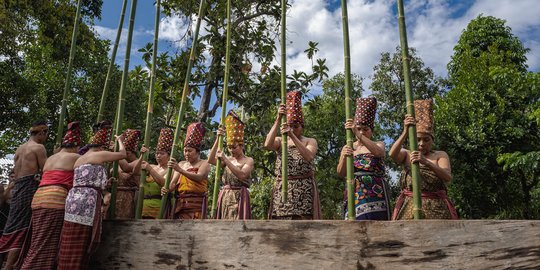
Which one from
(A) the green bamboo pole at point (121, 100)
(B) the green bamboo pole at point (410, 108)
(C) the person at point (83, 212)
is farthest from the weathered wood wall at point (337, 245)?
(A) the green bamboo pole at point (121, 100)

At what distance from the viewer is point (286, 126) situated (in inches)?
125

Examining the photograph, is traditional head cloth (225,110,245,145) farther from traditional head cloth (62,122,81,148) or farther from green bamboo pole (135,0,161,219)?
traditional head cloth (62,122,81,148)

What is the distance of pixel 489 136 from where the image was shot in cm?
1215

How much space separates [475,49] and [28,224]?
1687 cm

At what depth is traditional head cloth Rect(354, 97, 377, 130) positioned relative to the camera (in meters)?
3.44

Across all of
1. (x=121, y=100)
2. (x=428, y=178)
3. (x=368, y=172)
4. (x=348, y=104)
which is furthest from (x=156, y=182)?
(x=428, y=178)

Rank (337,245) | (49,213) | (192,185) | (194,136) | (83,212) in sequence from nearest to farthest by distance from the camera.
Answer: (337,245) < (83,212) < (49,213) < (192,185) < (194,136)

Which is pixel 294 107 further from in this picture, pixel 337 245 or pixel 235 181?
pixel 337 245

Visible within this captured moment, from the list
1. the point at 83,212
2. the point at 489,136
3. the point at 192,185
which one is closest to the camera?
the point at 83,212

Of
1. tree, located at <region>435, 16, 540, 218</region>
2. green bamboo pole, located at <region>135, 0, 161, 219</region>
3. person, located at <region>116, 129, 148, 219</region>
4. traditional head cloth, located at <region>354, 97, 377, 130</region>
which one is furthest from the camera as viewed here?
tree, located at <region>435, 16, 540, 218</region>

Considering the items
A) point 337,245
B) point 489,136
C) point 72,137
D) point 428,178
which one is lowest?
point 337,245

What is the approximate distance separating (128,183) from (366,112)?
285 cm

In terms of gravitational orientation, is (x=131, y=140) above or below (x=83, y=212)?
above

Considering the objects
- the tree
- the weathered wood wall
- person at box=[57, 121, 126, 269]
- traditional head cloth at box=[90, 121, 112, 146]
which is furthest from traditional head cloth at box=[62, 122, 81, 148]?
the tree
